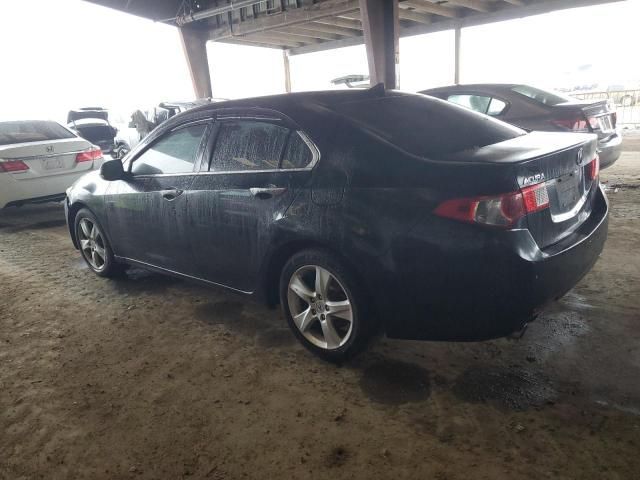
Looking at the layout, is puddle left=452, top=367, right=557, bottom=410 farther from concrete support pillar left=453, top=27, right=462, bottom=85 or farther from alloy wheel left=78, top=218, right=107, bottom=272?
concrete support pillar left=453, top=27, right=462, bottom=85

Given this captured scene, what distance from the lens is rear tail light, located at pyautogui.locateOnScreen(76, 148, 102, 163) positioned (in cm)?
696

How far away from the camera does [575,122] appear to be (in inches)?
224

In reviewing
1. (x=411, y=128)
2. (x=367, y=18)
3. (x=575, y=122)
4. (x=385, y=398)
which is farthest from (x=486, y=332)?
(x=367, y=18)

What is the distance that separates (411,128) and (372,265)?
0.85 meters

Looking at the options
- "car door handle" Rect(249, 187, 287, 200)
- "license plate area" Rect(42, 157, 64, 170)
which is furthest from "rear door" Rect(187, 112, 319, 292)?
"license plate area" Rect(42, 157, 64, 170)

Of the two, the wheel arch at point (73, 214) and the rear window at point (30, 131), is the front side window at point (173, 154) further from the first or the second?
the rear window at point (30, 131)

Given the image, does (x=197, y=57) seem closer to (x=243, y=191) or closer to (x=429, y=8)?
(x=429, y=8)

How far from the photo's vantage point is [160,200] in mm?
3385

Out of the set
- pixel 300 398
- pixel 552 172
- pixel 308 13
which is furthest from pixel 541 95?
pixel 308 13

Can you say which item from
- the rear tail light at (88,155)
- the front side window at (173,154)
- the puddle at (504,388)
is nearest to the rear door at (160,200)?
the front side window at (173,154)

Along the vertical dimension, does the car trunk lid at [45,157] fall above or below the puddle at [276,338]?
above

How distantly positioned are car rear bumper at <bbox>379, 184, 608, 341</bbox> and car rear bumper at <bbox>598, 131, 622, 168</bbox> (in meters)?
4.36

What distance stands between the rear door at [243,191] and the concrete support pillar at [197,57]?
12.4 meters

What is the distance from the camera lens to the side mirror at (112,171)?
3607mm
